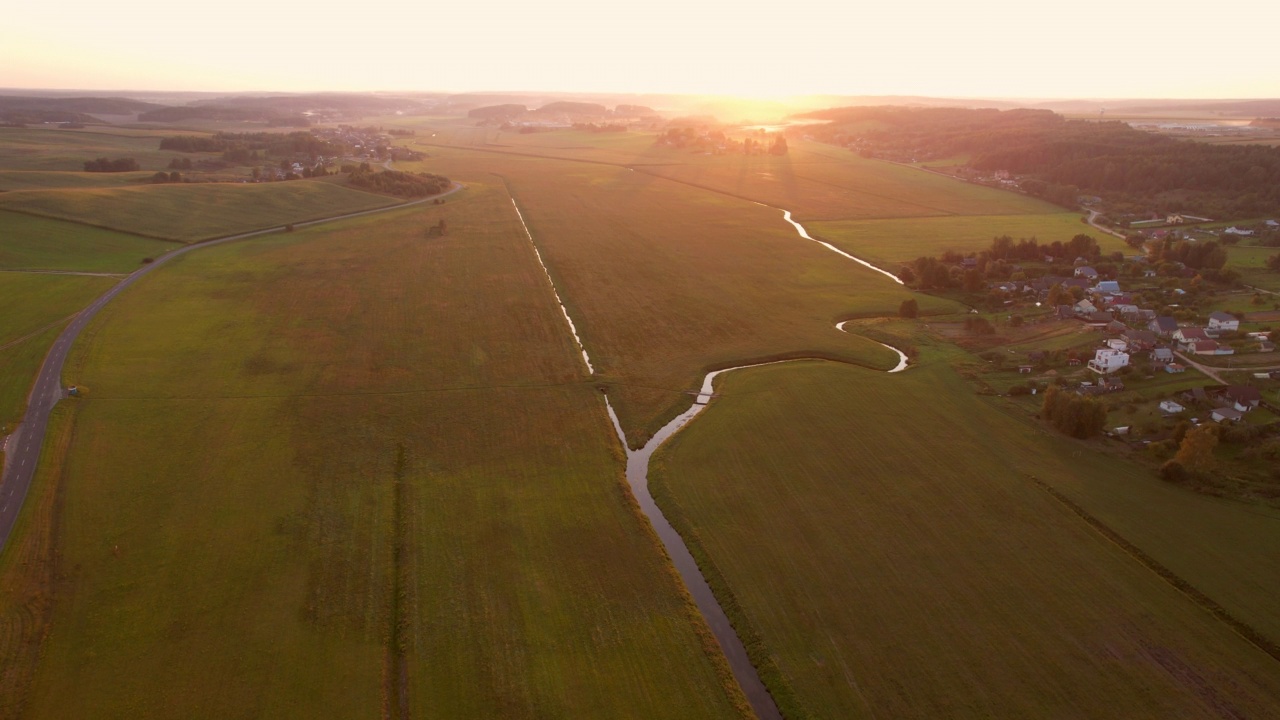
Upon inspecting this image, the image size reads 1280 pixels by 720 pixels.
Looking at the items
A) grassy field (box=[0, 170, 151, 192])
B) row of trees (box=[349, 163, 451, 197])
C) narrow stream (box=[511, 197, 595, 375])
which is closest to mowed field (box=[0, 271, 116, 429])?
narrow stream (box=[511, 197, 595, 375])

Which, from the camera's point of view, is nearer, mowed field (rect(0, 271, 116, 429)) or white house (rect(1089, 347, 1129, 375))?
mowed field (rect(0, 271, 116, 429))

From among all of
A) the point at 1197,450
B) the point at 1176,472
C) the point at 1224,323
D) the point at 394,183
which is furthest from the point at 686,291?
the point at 394,183

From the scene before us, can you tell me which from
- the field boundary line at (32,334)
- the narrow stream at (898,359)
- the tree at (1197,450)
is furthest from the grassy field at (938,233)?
the field boundary line at (32,334)

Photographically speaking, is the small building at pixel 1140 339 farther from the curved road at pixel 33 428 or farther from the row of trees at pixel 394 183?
the row of trees at pixel 394 183

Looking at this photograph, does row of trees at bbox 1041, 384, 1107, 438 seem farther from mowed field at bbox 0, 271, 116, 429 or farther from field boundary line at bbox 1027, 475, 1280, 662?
mowed field at bbox 0, 271, 116, 429

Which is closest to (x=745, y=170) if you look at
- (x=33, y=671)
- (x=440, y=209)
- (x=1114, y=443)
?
(x=440, y=209)

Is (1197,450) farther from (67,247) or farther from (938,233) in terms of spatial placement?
(67,247)

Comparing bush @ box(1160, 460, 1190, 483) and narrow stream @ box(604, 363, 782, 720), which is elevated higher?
bush @ box(1160, 460, 1190, 483)
